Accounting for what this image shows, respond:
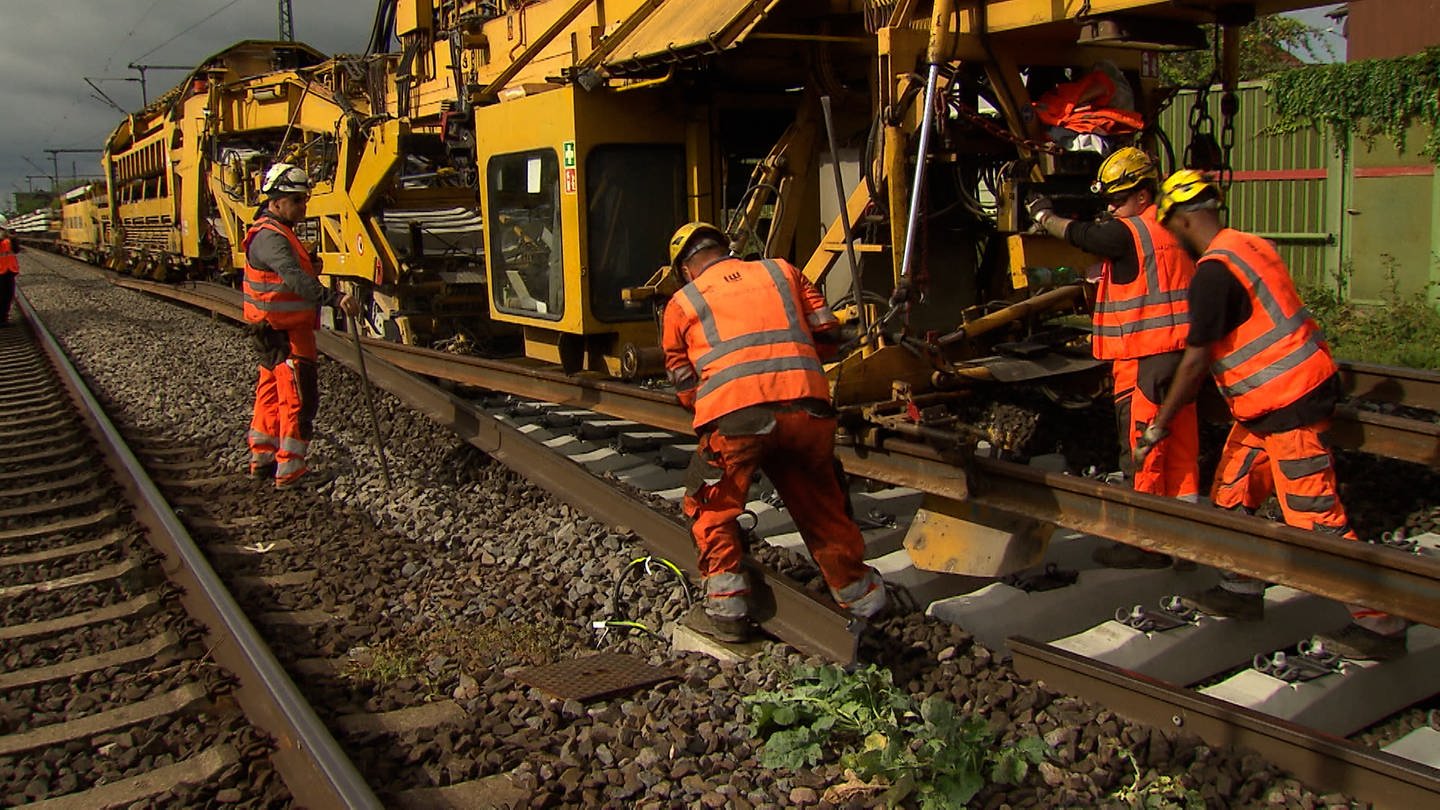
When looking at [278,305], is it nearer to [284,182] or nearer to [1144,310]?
[284,182]

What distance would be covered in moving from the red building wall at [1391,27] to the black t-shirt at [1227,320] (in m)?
16.4

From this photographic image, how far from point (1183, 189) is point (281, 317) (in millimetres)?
5270

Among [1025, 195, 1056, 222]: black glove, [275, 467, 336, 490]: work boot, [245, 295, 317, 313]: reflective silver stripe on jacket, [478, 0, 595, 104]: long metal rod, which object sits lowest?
[275, 467, 336, 490]: work boot

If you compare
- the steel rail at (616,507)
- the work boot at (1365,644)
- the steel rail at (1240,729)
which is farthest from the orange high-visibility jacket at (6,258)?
the work boot at (1365,644)

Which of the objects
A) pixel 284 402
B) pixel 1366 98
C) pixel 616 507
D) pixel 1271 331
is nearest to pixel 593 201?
pixel 284 402

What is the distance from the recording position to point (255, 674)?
13.1ft

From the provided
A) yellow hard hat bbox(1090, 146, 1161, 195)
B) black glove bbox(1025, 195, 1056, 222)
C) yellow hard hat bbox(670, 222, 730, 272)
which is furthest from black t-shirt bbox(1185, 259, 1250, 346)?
yellow hard hat bbox(670, 222, 730, 272)

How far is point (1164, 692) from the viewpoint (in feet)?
11.7

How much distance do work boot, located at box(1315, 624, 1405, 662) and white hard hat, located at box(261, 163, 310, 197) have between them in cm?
619

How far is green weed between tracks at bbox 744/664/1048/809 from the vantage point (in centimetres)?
321

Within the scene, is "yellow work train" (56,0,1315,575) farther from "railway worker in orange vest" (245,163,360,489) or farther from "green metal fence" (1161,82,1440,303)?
"green metal fence" (1161,82,1440,303)

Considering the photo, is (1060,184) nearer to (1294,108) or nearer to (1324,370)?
(1324,370)

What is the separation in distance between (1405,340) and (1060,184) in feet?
25.2

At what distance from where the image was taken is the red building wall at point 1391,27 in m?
18.4
